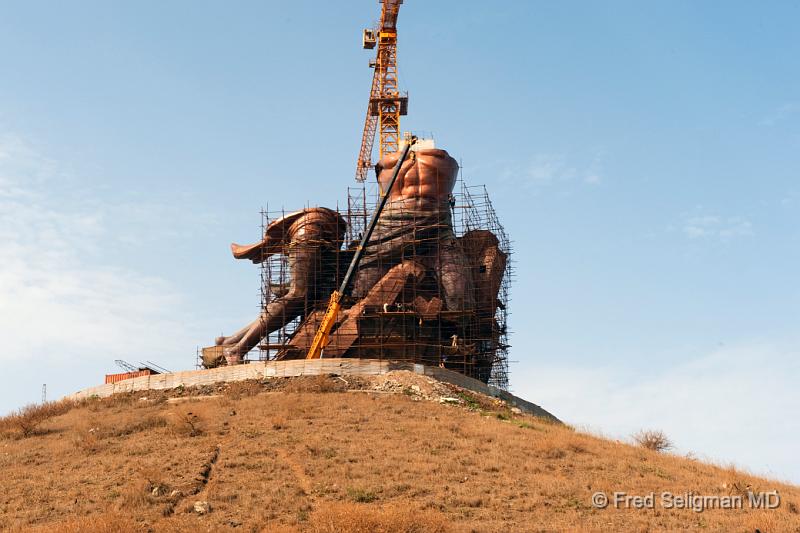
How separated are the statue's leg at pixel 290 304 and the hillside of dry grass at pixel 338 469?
9.63 metres

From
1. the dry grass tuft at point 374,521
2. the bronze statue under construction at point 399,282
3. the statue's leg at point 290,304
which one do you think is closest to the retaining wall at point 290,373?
the bronze statue under construction at point 399,282

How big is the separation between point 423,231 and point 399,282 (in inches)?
136

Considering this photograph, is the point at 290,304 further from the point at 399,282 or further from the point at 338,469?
the point at 338,469

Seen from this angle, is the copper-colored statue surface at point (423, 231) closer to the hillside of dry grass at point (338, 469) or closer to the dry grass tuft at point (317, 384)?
the dry grass tuft at point (317, 384)

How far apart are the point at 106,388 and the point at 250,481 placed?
19.7m

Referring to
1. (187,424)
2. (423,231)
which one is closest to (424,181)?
(423,231)

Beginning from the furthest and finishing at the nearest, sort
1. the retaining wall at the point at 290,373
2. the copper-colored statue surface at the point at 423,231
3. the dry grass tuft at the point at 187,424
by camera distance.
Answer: the copper-colored statue surface at the point at 423,231
the retaining wall at the point at 290,373
the dry grass tuft at the point at 187,424

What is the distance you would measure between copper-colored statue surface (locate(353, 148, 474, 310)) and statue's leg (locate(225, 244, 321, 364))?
2549 mm

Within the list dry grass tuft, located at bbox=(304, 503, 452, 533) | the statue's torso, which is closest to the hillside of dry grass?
dry grass tuft, located at bbox=(304, 503, 452, 533)

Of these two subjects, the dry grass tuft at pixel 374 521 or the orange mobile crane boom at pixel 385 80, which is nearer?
the dry grass tuft at pixel 374 521

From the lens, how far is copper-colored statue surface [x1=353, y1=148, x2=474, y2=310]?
4822cm

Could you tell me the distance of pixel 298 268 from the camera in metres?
49.5

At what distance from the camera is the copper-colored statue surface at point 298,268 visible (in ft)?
162

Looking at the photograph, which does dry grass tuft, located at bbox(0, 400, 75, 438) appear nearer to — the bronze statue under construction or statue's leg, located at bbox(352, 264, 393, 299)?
the bronze statue under construction
